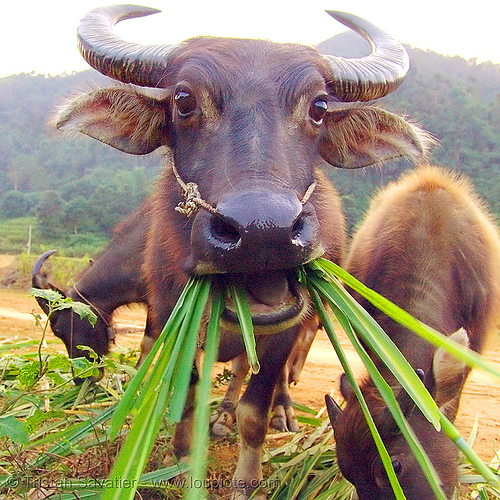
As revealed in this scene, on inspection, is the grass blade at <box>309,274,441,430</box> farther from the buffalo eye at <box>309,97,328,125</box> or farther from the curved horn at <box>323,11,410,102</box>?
the curved horn at <box>323,11,410,102</box>

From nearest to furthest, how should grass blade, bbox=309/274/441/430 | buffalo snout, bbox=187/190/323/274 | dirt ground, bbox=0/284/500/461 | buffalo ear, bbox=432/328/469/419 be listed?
grass blade, bbox=309/274/441/430 → buffalo snout, bbox=187/190/323/274 → buffalo ear, bbox=432/328/469/419 → dirt ground, bbox=0/284/500/461

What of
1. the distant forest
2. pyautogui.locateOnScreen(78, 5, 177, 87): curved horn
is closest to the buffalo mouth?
pyautogui.locateOnScreen(78, 5, 177, 87): curved horn

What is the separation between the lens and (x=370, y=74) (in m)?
2.90

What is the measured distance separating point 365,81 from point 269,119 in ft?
2.84

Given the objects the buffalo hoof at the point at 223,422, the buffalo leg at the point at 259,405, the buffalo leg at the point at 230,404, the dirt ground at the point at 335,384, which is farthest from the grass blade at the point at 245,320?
the buffalo hoof at the point at 223,422

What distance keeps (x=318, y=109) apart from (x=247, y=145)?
0.62 m

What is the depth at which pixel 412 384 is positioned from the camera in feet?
4.75

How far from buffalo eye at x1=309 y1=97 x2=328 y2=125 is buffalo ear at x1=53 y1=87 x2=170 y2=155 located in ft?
2.59

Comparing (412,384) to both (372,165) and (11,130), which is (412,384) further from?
(11,130)

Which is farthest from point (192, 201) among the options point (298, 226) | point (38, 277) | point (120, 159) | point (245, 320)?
point (120, 159)

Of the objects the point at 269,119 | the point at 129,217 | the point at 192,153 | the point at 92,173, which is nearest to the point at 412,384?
the point at 269,119

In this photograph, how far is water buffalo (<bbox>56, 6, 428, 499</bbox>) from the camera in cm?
193

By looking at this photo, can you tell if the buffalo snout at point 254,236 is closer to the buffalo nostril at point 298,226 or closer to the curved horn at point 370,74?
the buffalo nostril at point 298,226

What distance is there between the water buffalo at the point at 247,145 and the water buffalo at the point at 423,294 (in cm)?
42
